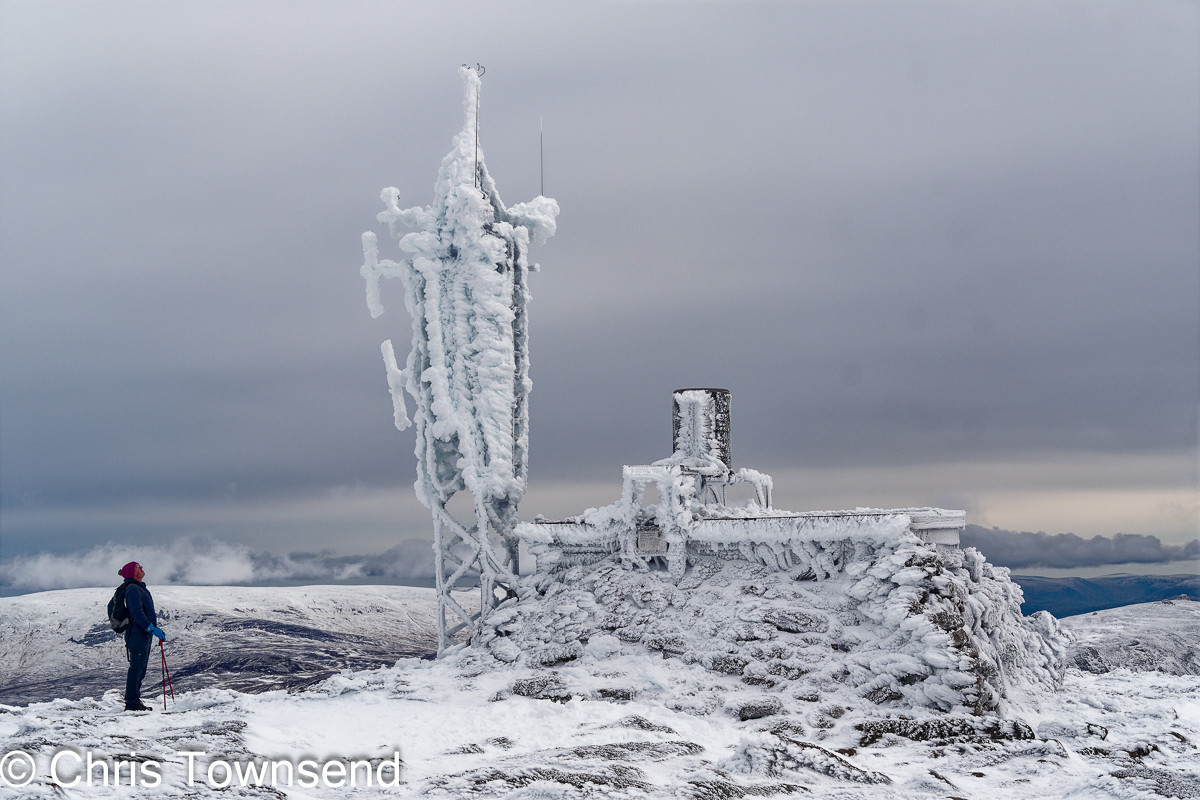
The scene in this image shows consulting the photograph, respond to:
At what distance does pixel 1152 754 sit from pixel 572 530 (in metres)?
14.4

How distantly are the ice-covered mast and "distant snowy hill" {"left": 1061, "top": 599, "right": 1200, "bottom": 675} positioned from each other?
681 inches

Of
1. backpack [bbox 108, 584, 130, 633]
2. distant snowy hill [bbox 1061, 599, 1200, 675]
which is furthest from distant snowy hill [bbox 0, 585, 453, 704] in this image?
distant snowy hill [bbox 1061, 599, 1200, 675]

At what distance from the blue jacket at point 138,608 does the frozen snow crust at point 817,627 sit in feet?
30.3

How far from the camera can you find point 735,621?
22266mm

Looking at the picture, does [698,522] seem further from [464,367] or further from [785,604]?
[464,367]

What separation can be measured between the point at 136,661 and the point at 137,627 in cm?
68

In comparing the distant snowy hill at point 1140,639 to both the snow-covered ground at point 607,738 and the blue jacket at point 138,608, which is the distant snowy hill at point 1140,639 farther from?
the blue jacket at point 138,608

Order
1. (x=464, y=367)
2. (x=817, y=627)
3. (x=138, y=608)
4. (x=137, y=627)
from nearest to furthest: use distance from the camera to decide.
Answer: (x=138, y=608) < (x=137, y=627) < (x=817, y=627) < (x=464, y=367)

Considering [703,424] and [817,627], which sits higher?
[703,424]

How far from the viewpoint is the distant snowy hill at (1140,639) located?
31.5m

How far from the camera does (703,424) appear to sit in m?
29.6

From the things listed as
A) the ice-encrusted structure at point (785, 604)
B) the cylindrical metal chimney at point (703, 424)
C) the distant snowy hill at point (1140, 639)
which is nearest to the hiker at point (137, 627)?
the ice-encrusted structure at point (785, 604)

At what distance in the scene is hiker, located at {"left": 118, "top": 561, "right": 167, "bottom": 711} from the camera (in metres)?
16.3

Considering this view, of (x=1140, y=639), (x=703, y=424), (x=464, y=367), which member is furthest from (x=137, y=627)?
(x=1140, y=639)
